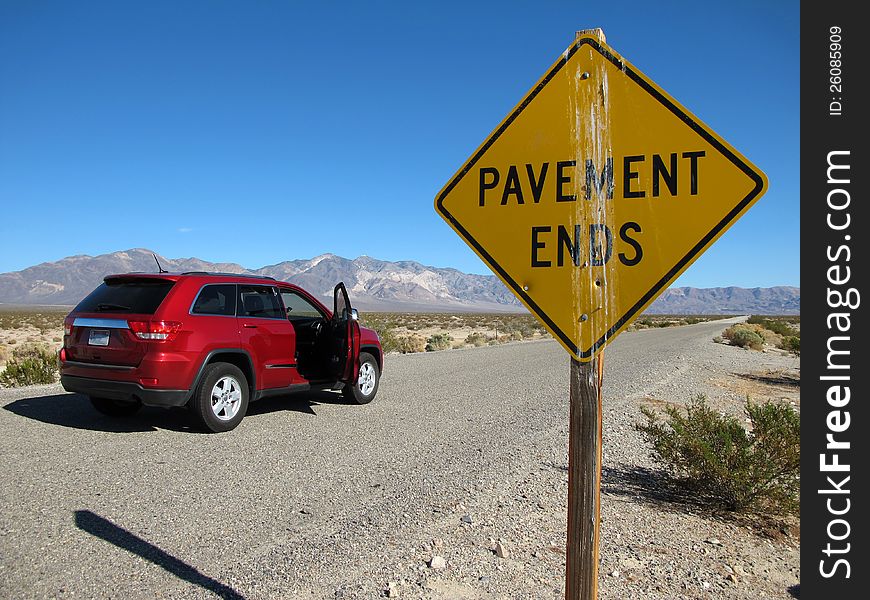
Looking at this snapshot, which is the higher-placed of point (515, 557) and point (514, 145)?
point (514, 145)

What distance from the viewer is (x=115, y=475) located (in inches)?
228

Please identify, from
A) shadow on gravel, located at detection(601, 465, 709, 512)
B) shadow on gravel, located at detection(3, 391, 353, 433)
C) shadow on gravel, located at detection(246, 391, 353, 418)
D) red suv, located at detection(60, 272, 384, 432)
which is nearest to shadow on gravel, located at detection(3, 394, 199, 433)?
shadow on gravel, located at detection(3, 391, 353, 433)

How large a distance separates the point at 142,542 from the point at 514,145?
3669 mm

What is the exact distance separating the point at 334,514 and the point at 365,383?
4875 millimetres

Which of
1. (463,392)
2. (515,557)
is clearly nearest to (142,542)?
(515,557)

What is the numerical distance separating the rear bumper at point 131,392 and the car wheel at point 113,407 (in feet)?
3.03

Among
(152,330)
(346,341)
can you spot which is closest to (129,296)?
(152,330)

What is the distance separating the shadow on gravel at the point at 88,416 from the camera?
25.4ft

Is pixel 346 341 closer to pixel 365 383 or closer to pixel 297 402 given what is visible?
pixel 365 383

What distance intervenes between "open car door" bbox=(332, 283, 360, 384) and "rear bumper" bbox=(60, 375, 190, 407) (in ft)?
7.23
